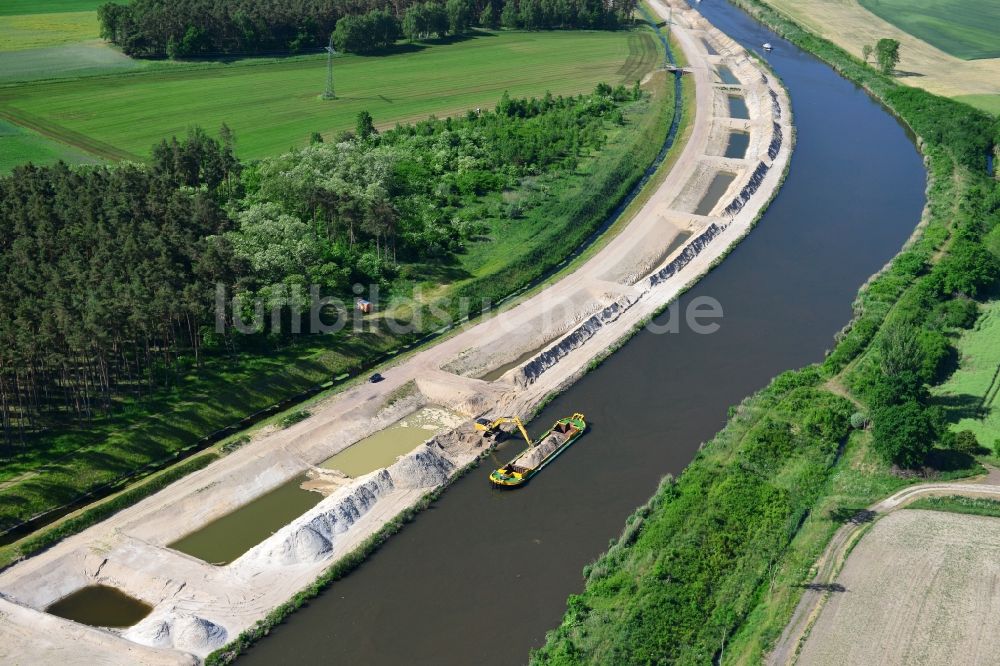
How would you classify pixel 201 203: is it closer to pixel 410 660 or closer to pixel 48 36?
pixel 410 660

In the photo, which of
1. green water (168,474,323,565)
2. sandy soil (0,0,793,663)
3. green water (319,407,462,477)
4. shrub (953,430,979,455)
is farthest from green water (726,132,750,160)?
green water (168,474,323,565)

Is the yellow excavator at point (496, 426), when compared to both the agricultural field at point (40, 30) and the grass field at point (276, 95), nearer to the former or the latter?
the grass field at point (276, 95)

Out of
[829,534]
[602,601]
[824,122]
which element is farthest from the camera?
[824,122]

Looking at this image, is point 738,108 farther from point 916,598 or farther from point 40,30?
point 40,30

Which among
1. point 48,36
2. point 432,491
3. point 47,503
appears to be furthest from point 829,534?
point 48,36

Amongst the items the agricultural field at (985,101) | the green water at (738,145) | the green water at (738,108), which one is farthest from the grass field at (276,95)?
the agricultural field at (985,101)

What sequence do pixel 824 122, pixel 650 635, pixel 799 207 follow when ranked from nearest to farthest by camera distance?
pixel 650 635 → pixel 799 207 → pixel 824 122
